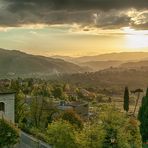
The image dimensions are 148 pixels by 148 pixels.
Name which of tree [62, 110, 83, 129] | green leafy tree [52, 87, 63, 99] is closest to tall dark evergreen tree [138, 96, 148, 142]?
tree [62, 110, 83, 129]

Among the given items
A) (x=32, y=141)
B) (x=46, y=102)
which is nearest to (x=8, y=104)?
(x=32, y=141)

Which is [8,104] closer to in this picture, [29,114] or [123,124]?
[29,114]

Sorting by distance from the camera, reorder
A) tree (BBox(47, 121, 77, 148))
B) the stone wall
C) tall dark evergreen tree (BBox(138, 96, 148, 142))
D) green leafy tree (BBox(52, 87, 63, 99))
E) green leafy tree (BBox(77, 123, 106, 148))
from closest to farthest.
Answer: green leafy tree (BBox(77, 123, 106, 148)) → tree (BBox(47, 121, 77, 148)) → the stone wall → tall dark evergreen tree (BBox(138, 96, 148, 142)) → green leafy tree (BBox(52, 87, 63, 99))

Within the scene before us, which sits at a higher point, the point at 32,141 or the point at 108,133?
the point at 108,133

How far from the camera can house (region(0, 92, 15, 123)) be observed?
40.4 metres

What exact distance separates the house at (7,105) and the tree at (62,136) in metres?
11.6

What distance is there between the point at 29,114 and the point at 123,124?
28.2m

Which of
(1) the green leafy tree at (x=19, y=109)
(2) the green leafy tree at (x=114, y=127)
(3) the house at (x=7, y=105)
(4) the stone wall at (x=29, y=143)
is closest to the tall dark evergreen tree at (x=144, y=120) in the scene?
(4) the stone wall at (x=29, y=143)

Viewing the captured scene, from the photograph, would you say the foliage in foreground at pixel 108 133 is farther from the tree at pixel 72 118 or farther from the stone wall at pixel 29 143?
the tree at pixel 72 118

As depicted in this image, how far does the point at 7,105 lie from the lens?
4091cm

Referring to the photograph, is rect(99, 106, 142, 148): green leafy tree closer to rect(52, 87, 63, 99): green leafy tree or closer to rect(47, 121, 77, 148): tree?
rect(47, 121, 77, 148): tree

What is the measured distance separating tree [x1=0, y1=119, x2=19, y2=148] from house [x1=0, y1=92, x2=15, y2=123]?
28.7ft

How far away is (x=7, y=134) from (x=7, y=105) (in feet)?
32.4

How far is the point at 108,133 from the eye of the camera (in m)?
25.8
